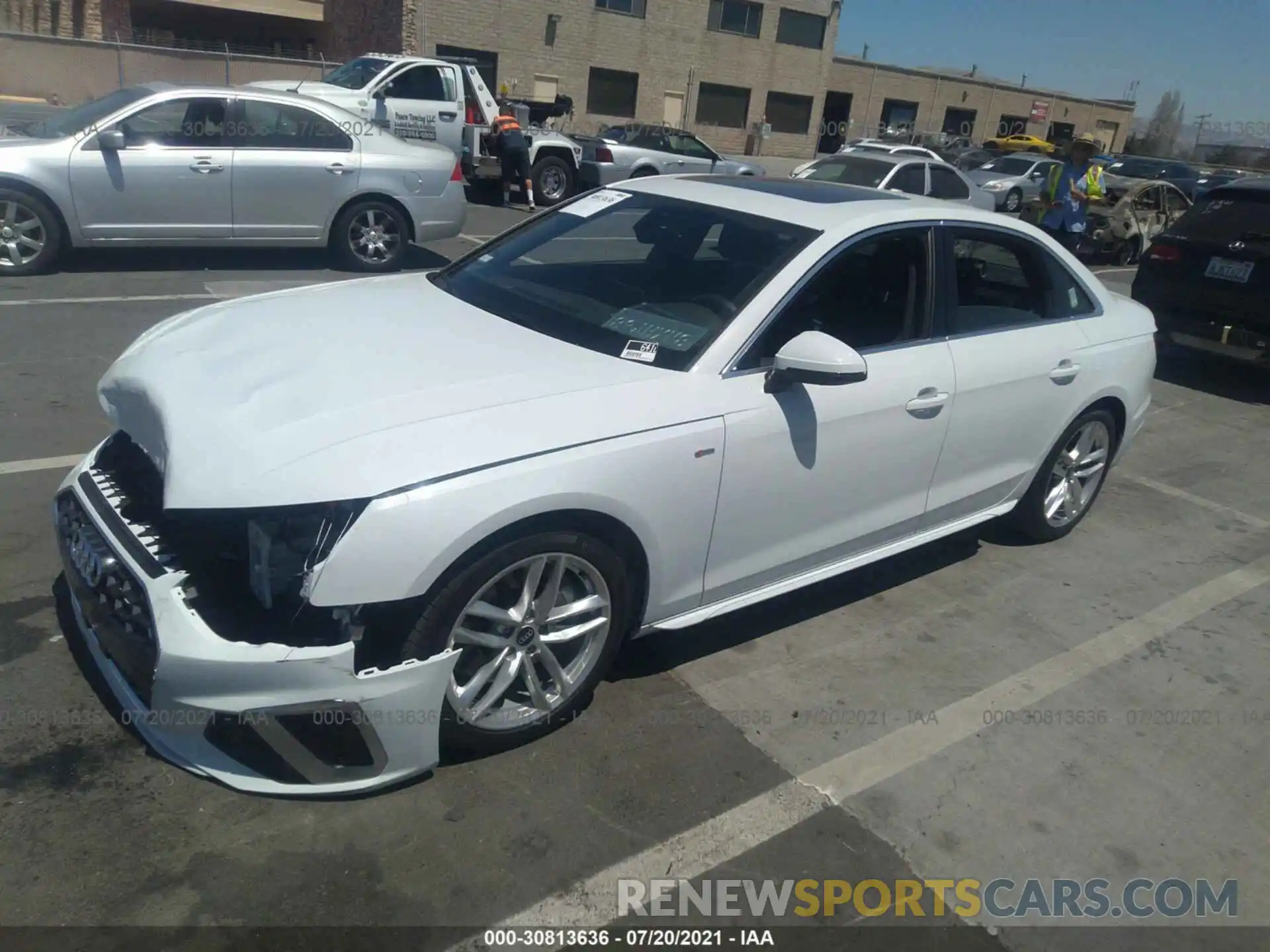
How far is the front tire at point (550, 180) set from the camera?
16.0 metres

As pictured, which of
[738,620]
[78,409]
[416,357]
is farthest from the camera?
[78,409]

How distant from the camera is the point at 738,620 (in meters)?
4.12

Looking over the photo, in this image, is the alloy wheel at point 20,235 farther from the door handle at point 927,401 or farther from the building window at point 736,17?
the building window at point 736,17

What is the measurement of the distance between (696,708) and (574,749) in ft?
1.64

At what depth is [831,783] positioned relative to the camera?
3225mm

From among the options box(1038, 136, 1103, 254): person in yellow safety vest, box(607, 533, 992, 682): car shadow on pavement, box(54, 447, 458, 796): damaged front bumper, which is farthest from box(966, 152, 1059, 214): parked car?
box(54, 447, 458, 796): damaged front bumper

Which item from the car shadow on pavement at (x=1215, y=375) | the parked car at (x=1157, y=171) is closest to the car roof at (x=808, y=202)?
the car shadow on pavement at (x=1215, y=375)

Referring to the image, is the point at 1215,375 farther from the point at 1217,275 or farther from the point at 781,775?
the point at 781,775

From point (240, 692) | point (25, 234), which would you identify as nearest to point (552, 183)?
point (25, 234)

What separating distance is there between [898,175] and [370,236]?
748cm

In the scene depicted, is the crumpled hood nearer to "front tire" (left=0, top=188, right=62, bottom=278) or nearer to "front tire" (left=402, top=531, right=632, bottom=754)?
"front tire" (left=402, top=531, right=632, bottom=754)

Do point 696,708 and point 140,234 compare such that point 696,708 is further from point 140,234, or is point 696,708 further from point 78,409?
point 140,234

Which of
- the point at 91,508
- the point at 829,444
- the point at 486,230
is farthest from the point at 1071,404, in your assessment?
the point at 486,230

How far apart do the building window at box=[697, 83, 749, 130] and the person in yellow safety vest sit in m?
29.7
